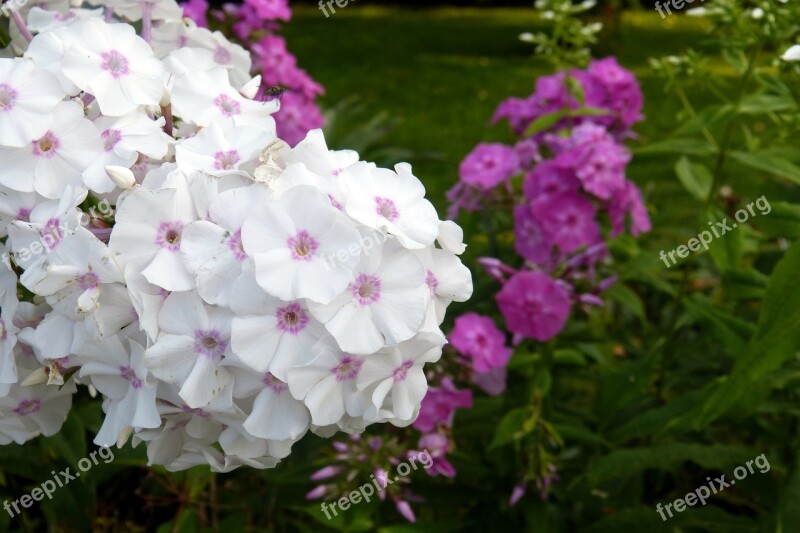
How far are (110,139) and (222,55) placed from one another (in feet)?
1.40

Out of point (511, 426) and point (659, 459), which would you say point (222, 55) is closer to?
point (511, 426)

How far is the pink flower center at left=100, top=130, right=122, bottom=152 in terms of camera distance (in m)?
1.11

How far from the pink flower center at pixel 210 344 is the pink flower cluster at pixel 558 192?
824mm

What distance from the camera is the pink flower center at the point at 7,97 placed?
3.59ft

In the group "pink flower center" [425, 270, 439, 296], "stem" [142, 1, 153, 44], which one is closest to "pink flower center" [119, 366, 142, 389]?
"pink flower center" [425, 270, 439, 296]

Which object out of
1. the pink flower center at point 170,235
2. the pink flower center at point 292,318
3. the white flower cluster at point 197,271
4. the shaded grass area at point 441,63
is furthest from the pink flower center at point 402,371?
the shaded grass area at point 441,63

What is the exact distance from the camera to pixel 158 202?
968 mm

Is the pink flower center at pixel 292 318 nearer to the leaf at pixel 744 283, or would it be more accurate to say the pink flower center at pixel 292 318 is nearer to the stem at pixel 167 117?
the stem at pixel 167 117

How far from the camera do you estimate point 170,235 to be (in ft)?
3.22

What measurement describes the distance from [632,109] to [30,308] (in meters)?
1.36

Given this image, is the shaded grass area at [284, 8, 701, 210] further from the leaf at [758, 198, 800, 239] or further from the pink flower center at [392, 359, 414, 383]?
the pink flower center at [392, 359, 414, 383]

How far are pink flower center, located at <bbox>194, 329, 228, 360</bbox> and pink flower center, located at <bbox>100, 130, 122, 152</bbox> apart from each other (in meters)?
0.30

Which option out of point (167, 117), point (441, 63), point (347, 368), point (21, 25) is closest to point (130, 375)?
point (347, 368)

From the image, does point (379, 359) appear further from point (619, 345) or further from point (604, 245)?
point (619, 345)
